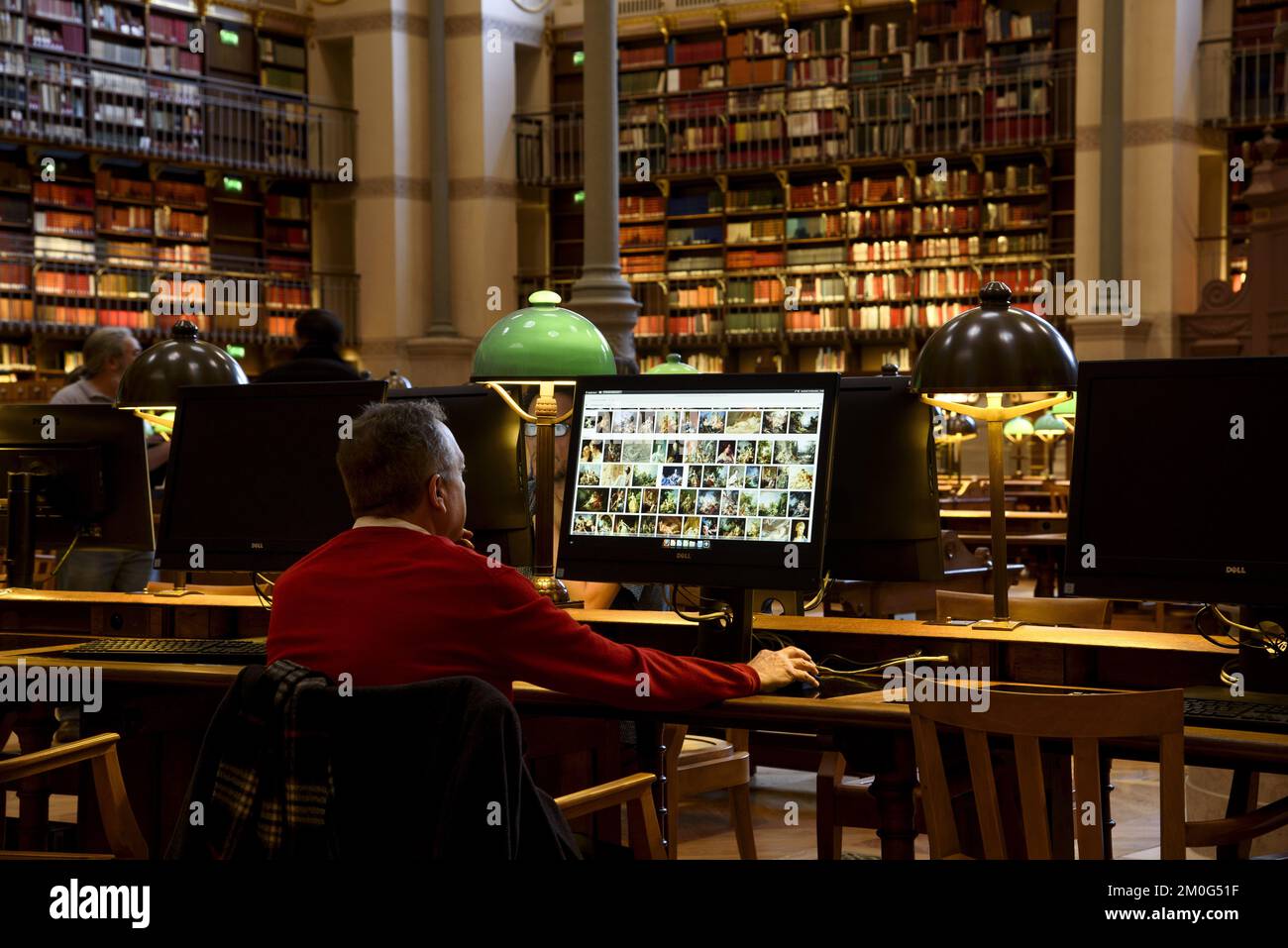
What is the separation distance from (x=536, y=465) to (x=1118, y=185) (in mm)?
9790

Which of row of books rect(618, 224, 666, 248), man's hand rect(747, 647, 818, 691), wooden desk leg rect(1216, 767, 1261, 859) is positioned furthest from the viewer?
row of books rect(618, 224, 666, 248)

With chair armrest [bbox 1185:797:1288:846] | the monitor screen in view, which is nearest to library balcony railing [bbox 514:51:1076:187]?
the monitor screen

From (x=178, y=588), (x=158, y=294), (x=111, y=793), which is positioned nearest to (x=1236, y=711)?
(x=111, y=793)

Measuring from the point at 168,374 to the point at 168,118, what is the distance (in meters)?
10.3

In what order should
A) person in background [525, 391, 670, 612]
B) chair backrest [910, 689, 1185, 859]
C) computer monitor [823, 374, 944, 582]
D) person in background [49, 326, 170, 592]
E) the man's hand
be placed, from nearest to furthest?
1. chair backrest [910, 689, 1185, 859]
2. the man's hand
3. computer monitor [823, 374, 944, 582]
4. person in background [525, 391, 670, 612]
5. person in background [49, 326, 170, 592]

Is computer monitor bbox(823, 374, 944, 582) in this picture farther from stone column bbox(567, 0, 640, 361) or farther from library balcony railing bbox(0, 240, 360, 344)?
library balcony railing bbox(0, 240, 360, 344)

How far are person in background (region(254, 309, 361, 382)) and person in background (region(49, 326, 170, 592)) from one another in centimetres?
47

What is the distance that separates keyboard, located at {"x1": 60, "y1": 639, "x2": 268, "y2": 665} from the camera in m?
2.89

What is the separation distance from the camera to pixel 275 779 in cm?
179

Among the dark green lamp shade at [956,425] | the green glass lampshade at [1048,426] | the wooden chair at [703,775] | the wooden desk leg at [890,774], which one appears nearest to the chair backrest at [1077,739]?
the wooden desk leg at [890,774]

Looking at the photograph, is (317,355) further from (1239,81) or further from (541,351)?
(1239,81)

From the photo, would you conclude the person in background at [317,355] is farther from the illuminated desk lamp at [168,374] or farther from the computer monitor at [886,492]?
the computer monitor at [886,492]

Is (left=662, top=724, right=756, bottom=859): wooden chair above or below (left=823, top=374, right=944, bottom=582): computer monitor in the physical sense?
below
